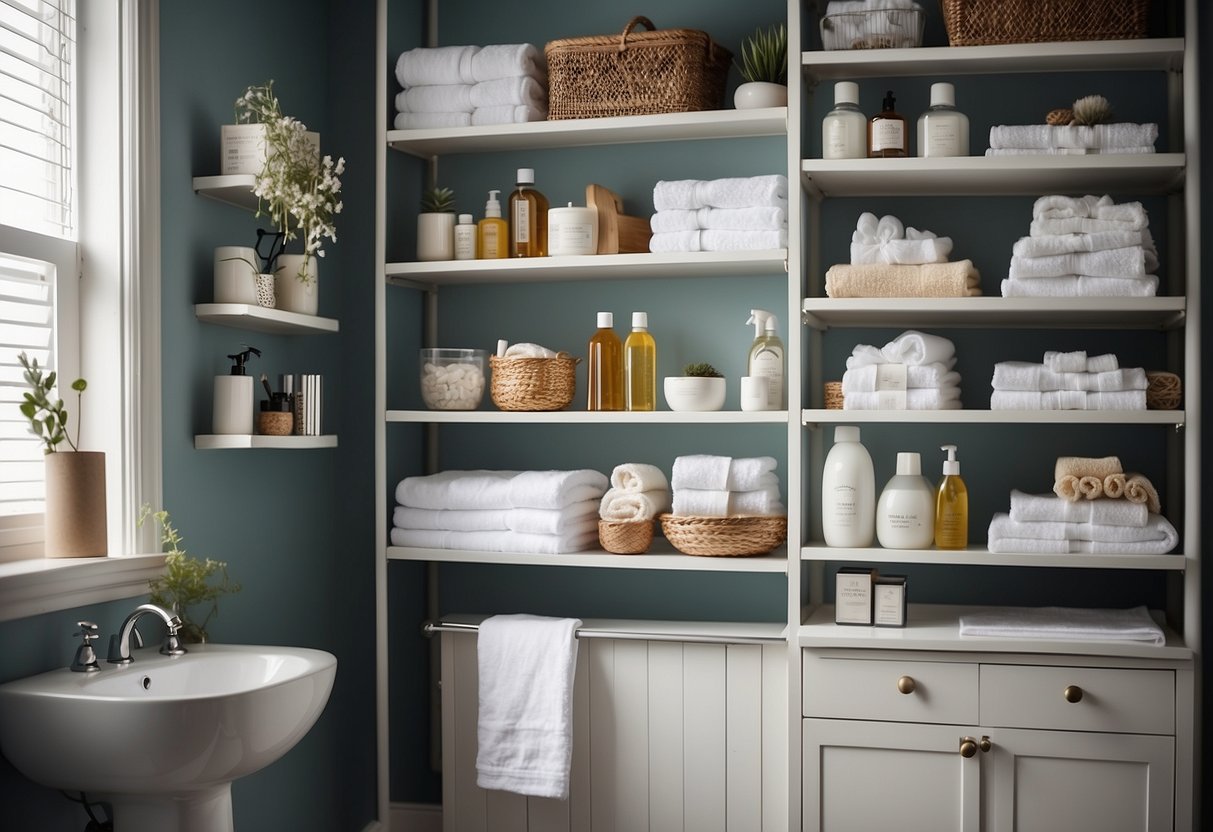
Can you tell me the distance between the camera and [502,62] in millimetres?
2830

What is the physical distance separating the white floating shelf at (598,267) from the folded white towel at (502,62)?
444 millimetres

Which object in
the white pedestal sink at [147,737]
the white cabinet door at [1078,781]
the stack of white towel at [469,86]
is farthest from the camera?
the stack of white towel at [469,86]

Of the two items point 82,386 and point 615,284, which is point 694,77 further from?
point 82,386

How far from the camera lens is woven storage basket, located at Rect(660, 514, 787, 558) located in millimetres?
2654

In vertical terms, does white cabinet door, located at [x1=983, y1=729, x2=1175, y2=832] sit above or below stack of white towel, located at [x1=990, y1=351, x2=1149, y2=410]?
below

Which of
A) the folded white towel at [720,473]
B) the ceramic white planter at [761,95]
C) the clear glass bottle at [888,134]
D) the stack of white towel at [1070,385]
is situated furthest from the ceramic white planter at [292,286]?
the stack of white towel at [1070,385]

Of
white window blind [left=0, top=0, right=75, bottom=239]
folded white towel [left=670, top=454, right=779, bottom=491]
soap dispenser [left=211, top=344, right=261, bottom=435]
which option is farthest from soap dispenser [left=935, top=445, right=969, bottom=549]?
white window blind [left=0, top=0, right=75, bottom=239]

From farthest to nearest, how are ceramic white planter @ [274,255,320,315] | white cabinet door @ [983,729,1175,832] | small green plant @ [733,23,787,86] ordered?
small green plant @ [733,23,787,86], ceramic white planter @ [274,255,320,315], white cabinet door @ [983,729,1175,832]

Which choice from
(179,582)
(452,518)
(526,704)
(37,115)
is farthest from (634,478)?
(37,115)

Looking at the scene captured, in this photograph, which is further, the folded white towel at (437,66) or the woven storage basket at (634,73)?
the folded white towel at (437,66)

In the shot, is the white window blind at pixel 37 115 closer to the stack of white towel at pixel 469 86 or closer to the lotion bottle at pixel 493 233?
the stack of white towel at pixel 469 86

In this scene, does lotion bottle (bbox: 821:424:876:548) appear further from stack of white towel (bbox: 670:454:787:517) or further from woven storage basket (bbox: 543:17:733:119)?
woven storage basket (bbox: 543:17:733:119)

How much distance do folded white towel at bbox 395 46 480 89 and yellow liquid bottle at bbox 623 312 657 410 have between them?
0.72 metres

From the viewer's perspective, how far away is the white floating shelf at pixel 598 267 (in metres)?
2.68
